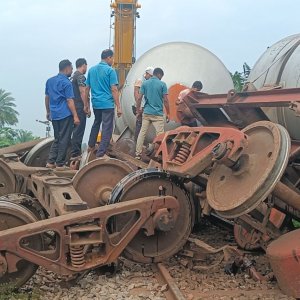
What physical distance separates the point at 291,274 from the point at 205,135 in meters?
1.46

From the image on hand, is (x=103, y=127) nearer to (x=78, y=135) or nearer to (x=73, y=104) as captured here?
(x=73, y=104)

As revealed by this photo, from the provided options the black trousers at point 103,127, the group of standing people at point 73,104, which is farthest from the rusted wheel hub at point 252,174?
the group of standing people at point 73,104

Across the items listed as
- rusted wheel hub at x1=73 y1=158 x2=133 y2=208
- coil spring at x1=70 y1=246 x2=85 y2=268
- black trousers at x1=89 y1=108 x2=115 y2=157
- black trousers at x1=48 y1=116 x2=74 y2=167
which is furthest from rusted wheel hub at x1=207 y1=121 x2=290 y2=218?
black trousers at x1=48 y1=116 x2=74 y2=167

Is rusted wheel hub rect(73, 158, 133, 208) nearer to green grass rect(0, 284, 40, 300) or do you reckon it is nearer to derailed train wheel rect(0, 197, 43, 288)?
derailed train wheel rect(0, 197, 43, 288)

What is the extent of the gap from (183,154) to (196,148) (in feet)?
0.42

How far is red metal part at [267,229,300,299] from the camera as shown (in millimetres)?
3855

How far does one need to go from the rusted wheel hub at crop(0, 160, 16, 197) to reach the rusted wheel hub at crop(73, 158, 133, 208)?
1.18m

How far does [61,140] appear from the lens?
676 cm

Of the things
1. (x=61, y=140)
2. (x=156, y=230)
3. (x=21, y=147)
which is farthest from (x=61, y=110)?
(x=156, y=230)

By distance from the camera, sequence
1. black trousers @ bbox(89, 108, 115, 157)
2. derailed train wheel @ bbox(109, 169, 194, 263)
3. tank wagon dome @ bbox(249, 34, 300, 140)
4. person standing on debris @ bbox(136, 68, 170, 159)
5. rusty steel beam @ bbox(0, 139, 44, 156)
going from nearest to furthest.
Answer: derailed train wheel @ bbox(109, 169, 194, 263)
tank wagon dome @ bbox(249, 34, 300, 140)
black trousers @ bbox(89, 108, 115, 157)
person standing on debris @ bbox(136, 68, 170, 159)
rusty steel beam @ bbox(0, 139, 44, 156)

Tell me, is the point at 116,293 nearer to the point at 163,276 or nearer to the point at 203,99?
the point at 163,276

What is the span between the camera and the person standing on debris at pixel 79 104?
7594 mm

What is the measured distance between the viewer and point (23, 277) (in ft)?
13.6

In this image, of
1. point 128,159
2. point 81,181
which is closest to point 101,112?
point 128,159
